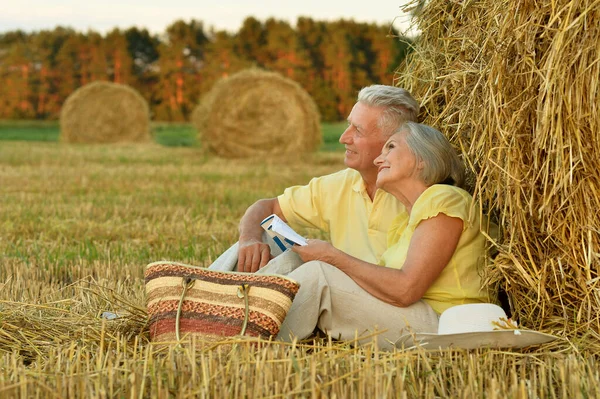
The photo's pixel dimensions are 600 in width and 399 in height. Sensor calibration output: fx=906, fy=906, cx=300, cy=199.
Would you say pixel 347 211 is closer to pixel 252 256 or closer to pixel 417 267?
pixel 252 256

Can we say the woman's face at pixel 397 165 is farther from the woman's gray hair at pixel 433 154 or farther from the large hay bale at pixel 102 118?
the large hay bale at pixel 102 118

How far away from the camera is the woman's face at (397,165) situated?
13.1 ft

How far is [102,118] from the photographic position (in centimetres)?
2302

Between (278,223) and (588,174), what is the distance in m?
1.32

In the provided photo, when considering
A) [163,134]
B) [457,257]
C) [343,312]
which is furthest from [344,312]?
[163,134]

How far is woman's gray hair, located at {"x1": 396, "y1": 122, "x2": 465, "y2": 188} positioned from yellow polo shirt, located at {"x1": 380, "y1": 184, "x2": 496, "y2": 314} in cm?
10

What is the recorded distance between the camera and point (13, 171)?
43.5ft

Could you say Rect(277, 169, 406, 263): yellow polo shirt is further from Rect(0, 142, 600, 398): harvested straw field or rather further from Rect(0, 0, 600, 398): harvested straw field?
Rect(0, 142, 600, 398): harvested straw field

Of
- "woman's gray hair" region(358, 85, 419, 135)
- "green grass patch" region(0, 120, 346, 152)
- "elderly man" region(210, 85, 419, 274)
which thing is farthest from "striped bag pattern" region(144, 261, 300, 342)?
"green grass patch" region(0, 120, 346, 152)

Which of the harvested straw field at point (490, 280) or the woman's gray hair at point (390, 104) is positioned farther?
the woman's gray hair at point (390, 104)

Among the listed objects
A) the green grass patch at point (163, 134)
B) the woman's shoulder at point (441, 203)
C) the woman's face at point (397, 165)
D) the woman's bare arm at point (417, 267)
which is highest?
the woman's face at point (397, 165)

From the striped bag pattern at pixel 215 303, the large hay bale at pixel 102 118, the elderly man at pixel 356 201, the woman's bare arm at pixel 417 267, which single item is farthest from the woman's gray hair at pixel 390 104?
the large hay bale at pixel 102 118

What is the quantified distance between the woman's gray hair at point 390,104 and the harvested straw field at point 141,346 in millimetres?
1185

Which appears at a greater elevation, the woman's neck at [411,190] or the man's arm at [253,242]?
the woman's neck at [411,190]
